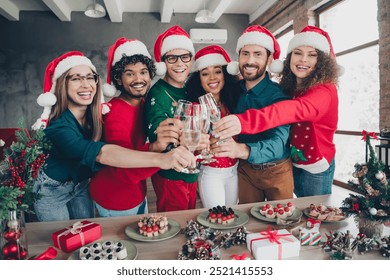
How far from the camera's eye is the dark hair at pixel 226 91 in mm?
1591

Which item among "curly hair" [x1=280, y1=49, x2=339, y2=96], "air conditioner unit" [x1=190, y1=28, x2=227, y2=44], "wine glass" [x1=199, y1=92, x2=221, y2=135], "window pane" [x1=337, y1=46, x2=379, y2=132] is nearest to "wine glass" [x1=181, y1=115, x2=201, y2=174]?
"wine glass" [x1=199, y1=92, x2=221, y2=135]

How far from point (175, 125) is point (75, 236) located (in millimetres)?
534

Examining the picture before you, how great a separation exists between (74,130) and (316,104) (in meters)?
1.10

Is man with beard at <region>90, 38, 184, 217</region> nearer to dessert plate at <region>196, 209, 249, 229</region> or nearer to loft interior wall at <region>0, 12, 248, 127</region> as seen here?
dessert plate at <region>196, 209, 249, 229</region>

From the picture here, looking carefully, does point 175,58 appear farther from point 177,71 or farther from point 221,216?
point 221,216

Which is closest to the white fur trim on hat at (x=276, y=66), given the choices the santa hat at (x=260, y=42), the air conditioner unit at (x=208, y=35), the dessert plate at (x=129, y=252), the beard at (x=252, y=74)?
the santa hat at (x=260, y=42)

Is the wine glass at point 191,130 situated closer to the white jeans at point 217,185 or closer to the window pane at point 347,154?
the white jeans at point 217,185

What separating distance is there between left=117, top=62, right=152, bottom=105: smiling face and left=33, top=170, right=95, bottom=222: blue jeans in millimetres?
475

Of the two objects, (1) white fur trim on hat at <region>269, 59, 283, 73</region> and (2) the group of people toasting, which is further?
(1) white fur trim on hat at <region>269, 59, 283, 73</region>

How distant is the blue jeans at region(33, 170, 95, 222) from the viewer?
4.43 ft

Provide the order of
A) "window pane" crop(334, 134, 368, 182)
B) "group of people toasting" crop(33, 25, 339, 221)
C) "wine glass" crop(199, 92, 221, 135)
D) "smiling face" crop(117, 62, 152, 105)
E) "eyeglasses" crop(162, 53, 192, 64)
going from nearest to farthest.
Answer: "wine glass" crop(199, 92, 221, 135)
"group of people toasting" crop(33, 25, 339, 221)
"smiling face" crop(117, 62, 152, 105)
"eyeglasses" crop(162, 53, 192, 64)
"window pane" crop(334, 134, 368, 182)

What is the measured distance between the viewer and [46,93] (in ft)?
4.51

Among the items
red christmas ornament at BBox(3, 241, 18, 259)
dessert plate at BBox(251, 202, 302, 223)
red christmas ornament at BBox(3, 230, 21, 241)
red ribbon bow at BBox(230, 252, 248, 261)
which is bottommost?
red ribbon bow at BBox(230, 252, 248, 261)

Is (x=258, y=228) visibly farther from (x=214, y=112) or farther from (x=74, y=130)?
(x=74, y=130)
